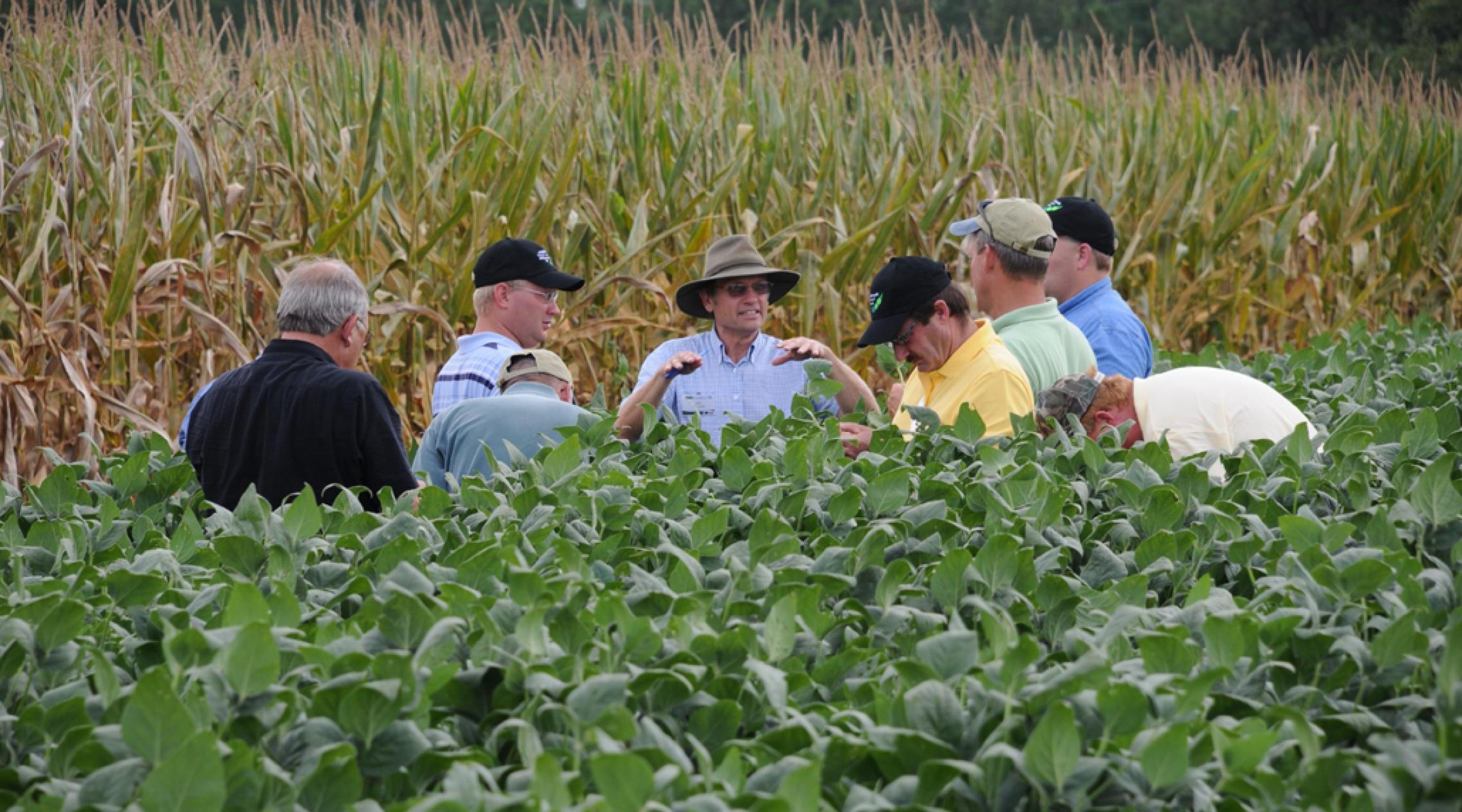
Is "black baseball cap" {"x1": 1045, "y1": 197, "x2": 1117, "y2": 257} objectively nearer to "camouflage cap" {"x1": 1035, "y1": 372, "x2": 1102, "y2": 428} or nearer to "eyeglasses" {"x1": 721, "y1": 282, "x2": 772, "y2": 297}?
"eyeglasses" {"x1": 721, "y1": 282, "x2": 772, "y2": 297}

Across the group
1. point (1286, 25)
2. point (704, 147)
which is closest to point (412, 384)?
point (704, 147)

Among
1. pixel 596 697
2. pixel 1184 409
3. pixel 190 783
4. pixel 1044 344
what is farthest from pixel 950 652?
pixel 1044 344

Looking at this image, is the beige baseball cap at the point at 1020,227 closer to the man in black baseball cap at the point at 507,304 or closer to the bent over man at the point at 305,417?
the man in black baseball cap at the point at 507,304

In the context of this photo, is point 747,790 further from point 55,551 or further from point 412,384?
point 412,384

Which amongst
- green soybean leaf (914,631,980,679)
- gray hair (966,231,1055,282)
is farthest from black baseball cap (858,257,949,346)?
green soybean leaf (914,631,980,679)

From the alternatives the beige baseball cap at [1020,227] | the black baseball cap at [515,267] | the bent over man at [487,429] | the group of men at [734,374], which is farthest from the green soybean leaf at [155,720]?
the black baseball cap at [515,267]

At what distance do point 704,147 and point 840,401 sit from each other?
11.7ft

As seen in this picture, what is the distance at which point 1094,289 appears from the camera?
6.05m

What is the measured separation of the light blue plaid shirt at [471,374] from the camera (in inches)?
221

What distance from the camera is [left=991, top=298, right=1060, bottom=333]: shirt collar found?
520 centimetres

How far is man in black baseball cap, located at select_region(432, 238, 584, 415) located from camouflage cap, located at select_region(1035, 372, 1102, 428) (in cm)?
229

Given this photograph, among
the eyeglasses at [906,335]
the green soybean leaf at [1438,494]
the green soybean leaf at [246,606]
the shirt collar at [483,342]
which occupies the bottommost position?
the shirt collar at [483,342]

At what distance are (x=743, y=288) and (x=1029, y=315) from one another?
1.29 m

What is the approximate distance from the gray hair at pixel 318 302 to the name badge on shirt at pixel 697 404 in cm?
170
